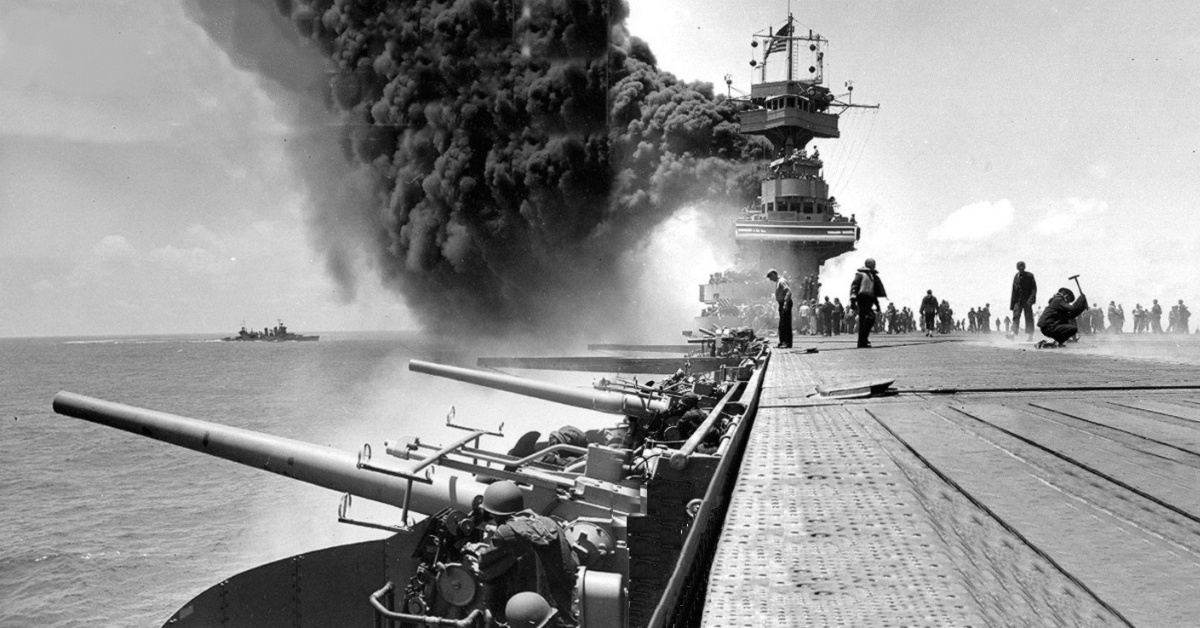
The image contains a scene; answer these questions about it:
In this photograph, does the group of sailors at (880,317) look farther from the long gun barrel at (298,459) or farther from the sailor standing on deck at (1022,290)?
the long gun barrel at (298,459)

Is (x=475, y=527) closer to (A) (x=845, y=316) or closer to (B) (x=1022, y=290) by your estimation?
(B) (x=1022, y=290)

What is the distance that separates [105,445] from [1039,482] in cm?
3997

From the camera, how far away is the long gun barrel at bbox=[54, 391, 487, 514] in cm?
586

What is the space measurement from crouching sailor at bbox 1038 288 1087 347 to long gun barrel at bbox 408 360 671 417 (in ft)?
20.6

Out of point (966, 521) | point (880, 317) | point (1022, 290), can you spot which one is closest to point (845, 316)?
point (880, 317)

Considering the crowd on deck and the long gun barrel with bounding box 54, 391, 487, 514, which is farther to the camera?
the crowd on deck

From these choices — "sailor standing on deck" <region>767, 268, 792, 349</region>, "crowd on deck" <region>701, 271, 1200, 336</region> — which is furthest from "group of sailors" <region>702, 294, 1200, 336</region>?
"sailor standing on deck" <region>767, 268, 792, 349</region>

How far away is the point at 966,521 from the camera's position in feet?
6.84

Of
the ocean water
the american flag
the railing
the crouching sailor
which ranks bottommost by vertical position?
the ocean water

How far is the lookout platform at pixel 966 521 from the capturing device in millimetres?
1520

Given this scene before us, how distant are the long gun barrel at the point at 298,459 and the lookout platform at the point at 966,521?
2.54 metres

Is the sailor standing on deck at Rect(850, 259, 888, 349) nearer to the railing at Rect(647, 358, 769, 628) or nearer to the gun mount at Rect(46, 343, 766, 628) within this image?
the gun mount at Rect(46, 343, 766, 628)

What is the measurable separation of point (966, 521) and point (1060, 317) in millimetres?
12014

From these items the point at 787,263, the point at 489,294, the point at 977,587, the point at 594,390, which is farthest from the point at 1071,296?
the point at 489,294
